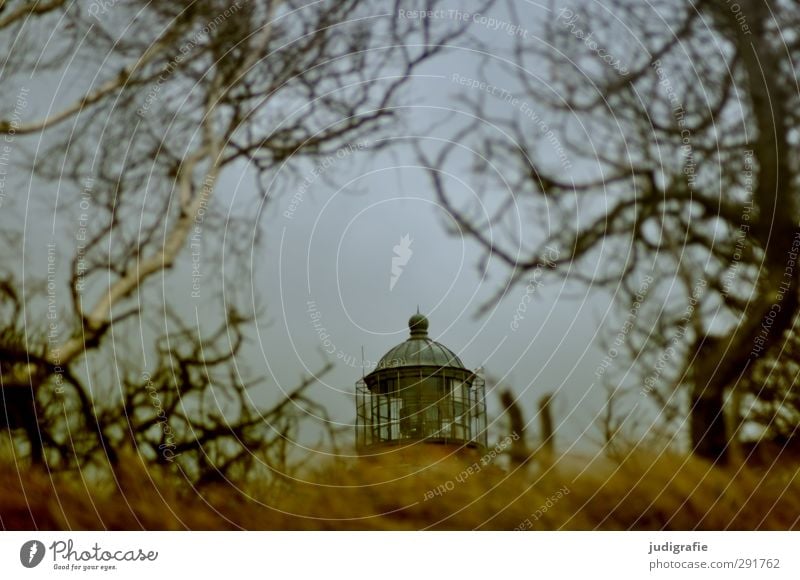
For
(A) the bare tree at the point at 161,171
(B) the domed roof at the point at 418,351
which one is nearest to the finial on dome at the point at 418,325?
(B) the domed roof at the point at 418,351

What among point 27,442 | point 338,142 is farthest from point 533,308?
point 27,442

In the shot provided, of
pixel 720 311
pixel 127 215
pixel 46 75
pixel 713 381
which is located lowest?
pixel 713 381

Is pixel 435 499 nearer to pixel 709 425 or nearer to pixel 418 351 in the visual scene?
pixel 418 351

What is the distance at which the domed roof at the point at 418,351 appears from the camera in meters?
3.11

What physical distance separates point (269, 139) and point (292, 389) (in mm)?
752

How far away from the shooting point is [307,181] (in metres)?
3.17

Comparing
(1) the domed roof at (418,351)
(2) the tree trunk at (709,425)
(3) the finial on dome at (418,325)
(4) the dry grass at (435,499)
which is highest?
(3) the finial on dome at (418,325)

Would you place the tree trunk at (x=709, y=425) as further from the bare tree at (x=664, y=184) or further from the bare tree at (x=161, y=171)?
the bare tree at (x=161, y=171)

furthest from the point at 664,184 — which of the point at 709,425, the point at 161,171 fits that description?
the point at 161,171

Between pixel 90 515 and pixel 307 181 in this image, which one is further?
pixel 307 181

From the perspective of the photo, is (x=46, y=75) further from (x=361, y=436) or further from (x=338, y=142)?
(x=361, y=436)

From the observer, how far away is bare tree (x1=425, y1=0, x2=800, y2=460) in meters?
3.19

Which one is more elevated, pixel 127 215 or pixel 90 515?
pixel 127 215

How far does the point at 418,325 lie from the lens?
3.13 meters
